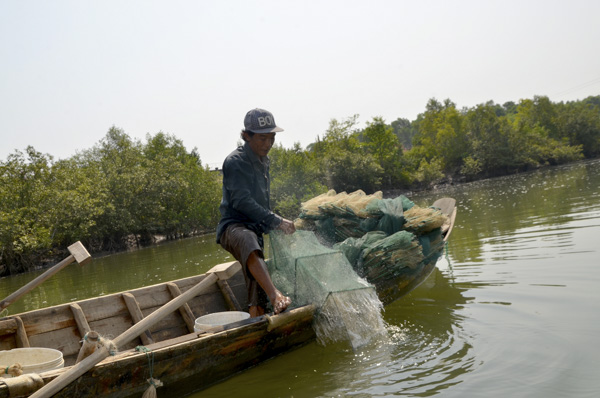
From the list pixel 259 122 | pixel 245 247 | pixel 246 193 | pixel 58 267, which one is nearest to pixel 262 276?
pixel 245 247

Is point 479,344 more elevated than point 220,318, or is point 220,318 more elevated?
point 220,318

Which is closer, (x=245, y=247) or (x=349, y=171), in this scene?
(x=245, y=247)

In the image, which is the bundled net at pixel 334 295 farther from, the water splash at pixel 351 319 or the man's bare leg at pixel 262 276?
the man's bare leg at pixel 262 276

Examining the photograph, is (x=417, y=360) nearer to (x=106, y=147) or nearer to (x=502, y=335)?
(x=502, y=335)

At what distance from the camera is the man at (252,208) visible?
4.45 metres

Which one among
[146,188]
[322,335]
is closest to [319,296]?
[322,335]

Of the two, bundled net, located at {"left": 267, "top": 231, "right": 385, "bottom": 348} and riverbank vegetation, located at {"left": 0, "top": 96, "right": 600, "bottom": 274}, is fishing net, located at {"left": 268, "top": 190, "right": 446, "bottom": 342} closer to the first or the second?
bundled net, located at {"left": 267, "top": 231, "right": 385, "bottom": 348}

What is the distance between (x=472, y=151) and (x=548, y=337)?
169 ft

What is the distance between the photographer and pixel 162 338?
4848 millimetres

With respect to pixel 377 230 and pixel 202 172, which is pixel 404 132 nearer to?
pixel 202 172

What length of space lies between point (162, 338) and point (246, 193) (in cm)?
176

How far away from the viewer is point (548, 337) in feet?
13.1

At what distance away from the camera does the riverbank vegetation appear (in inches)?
866

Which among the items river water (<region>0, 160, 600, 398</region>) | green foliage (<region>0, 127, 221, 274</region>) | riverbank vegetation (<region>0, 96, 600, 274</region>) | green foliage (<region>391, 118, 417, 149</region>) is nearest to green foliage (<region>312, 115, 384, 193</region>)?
riverbank vegetation (<region>0, 96, 600, 274</region>)
